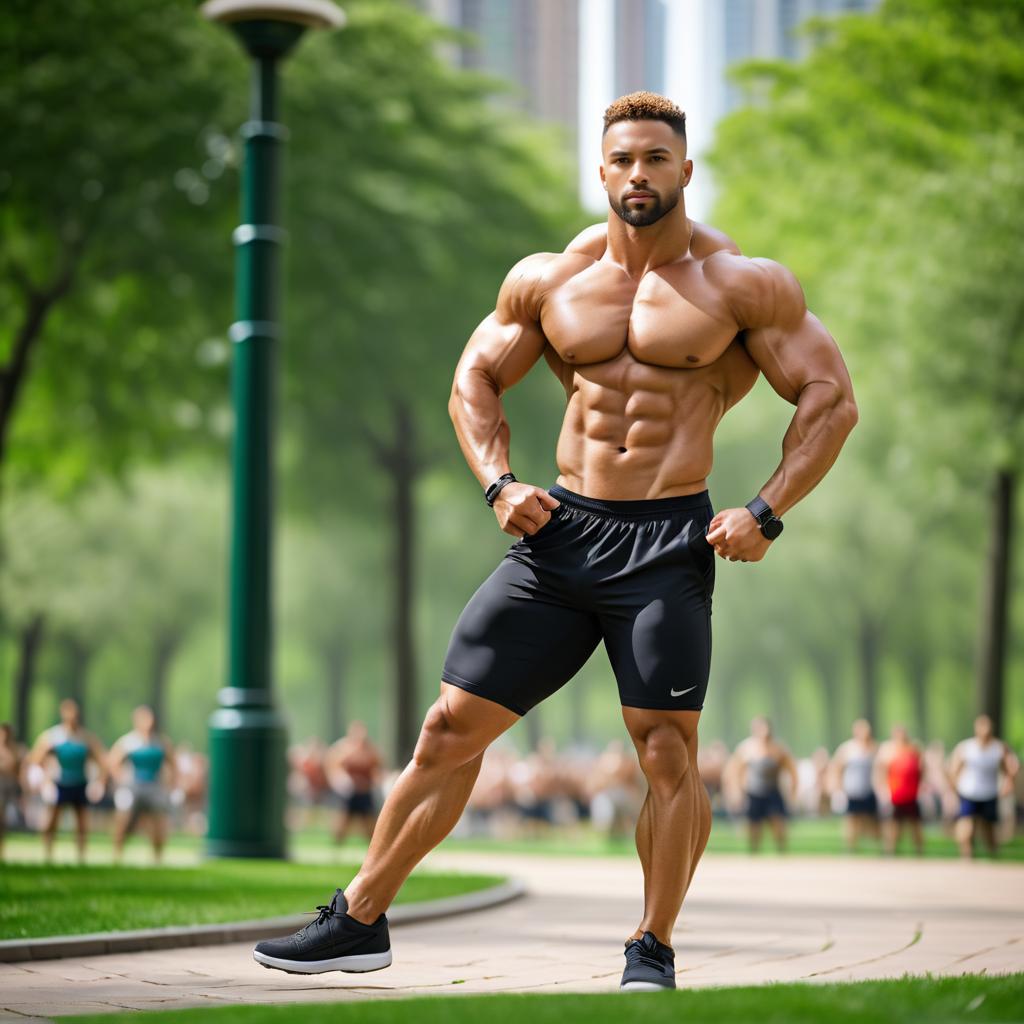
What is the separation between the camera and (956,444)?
23109 millimetres

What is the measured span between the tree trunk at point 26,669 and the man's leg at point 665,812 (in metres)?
31.9

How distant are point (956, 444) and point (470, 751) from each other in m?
18.8

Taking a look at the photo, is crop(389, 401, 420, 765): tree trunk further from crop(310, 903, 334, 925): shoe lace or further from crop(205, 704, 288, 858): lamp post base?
crop(310, 903, 334, 925): shoe lace

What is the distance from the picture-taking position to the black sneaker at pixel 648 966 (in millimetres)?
5047

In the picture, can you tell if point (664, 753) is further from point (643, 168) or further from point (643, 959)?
point (643, 168)

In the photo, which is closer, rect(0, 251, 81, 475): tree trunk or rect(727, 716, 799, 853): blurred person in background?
rect(727, 716, 799, 853): blurred person in background

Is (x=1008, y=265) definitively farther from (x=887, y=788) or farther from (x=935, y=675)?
(x=935, y=675)

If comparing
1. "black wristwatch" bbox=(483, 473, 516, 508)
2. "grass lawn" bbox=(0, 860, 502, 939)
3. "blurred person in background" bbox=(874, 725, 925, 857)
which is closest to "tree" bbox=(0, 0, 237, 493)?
"blurred person in background" bbox=(874, 725, 925, 857)

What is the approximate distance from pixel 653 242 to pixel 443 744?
1666mm

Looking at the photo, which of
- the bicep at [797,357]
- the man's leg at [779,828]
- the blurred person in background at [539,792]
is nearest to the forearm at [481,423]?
the bicep at [797,357]

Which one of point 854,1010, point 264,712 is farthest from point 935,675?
point 854,1010

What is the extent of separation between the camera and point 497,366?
563cm

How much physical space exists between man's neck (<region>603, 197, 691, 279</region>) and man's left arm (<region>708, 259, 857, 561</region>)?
0.80 ft

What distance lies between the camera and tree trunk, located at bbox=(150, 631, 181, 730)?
4300 cm
